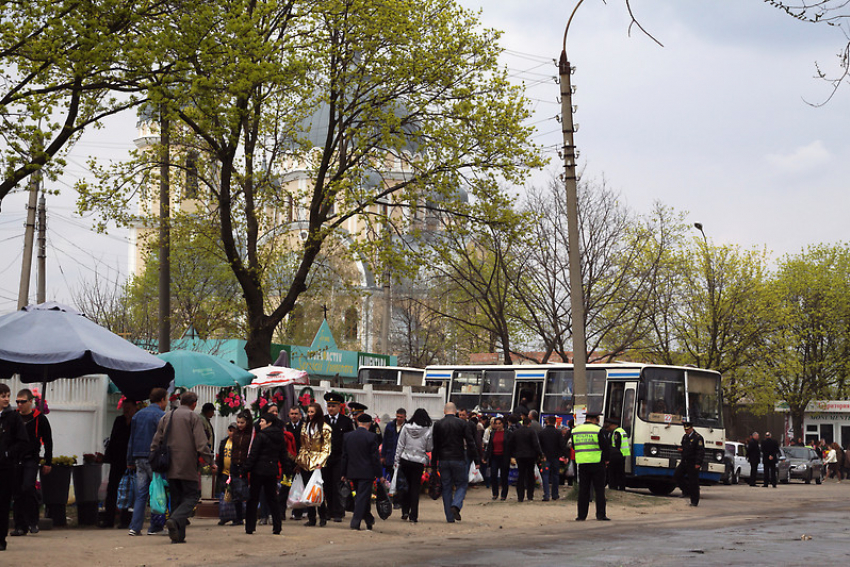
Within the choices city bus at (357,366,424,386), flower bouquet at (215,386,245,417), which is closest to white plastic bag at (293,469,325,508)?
flower bouquet at (215,386,245,417)

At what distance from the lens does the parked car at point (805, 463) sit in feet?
148

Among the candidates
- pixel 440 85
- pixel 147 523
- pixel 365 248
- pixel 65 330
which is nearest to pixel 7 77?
pixel 65 330

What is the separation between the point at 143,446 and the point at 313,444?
261cm

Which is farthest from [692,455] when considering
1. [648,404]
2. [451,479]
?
[451,479]

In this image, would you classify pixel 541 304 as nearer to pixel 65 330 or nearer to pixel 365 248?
pixel 365 248

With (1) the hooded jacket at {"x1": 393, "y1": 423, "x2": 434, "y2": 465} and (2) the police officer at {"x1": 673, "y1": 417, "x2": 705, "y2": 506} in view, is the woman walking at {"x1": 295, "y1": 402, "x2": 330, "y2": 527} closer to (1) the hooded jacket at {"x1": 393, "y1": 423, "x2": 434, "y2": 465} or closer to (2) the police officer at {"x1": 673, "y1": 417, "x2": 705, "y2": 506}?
(1) the hooded jacket at {"x1": 393, "y1": 423, "x2": 434, "y2": 465}

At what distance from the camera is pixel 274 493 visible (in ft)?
49.6

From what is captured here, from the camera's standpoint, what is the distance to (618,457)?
87.2ft

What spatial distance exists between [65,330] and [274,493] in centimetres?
341

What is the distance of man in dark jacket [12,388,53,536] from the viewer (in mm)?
13695

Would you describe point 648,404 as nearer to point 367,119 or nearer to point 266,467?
point 367,119

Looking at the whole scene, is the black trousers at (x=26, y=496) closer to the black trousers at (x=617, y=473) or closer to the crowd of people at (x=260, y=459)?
the crowd of people at (x=260, y=459)

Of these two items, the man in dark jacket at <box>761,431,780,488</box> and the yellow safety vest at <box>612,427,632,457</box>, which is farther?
the man in dark jacket at <box>761,431,780,488</box>

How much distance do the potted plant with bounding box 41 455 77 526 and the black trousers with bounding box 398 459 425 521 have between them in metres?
4.64
